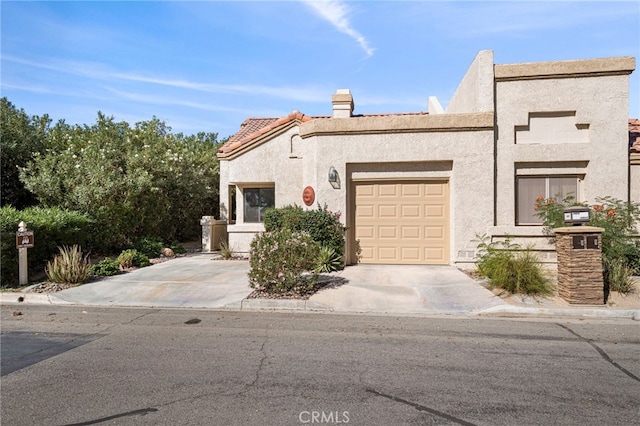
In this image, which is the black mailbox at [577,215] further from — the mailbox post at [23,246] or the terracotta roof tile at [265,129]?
the mailbox post at [23,246]

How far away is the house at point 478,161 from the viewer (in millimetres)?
10992

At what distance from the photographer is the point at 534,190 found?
37.6ft

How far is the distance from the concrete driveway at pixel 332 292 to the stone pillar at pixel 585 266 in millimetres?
1428

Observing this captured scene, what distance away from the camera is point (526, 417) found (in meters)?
3.68

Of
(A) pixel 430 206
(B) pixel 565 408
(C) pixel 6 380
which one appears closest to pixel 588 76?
(A) pixel 430 206

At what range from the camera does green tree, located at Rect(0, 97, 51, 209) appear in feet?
49.3

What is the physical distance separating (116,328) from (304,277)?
4.02 meters

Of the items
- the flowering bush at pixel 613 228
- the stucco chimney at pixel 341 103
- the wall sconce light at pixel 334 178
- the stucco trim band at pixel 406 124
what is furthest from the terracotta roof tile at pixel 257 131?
the flowering bush at pixel 613 228

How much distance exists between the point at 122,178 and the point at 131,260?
379 cm

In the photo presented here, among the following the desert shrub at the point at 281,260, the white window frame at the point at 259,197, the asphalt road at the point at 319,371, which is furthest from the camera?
the white window frame at the point at 259,197

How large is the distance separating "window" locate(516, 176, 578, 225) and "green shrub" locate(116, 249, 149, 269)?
1116 centimetres

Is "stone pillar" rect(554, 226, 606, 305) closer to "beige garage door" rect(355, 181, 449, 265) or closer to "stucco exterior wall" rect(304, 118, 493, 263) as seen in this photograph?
"stucco exterior wall" rect(304, 118, 493, 263)

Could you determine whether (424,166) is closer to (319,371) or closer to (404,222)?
(404,222)

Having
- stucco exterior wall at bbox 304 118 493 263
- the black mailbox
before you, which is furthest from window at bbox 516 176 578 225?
the black mailbox
